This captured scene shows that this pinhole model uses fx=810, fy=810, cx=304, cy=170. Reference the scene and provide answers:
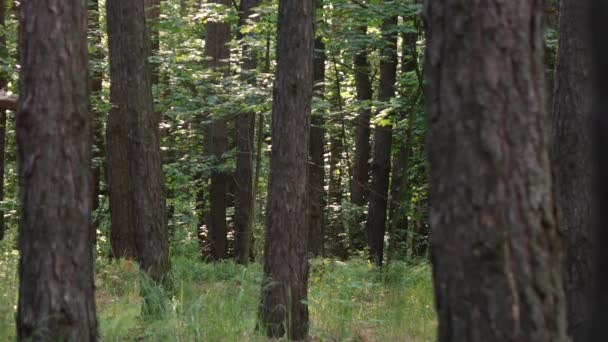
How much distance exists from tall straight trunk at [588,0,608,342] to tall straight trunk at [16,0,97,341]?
4287mm

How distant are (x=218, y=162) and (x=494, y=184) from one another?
16.6 meters

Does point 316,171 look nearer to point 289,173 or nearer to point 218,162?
point 218,162

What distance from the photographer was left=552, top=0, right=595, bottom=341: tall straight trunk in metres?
7.57

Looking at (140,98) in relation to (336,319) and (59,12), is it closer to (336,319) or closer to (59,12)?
(336,319)

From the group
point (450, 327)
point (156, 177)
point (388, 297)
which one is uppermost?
point (156, 177)

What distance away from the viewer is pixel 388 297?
1090 cm

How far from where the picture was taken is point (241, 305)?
8.91 meters

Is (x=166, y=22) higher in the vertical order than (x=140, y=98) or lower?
higher

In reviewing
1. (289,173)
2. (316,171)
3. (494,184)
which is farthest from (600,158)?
(316,171)

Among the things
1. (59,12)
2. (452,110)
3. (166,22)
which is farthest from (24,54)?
(166,22)

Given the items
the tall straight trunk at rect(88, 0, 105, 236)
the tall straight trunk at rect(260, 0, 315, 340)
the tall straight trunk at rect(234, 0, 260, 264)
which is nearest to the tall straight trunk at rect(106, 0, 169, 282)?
the tall straight trunk at rect(260, 0, 315, 340)

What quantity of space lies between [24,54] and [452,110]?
3287 millimetres

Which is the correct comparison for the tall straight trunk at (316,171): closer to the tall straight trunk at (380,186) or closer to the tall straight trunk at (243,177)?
the tall straight trunk at (380,186)

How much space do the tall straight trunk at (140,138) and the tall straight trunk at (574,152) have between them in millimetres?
4486
